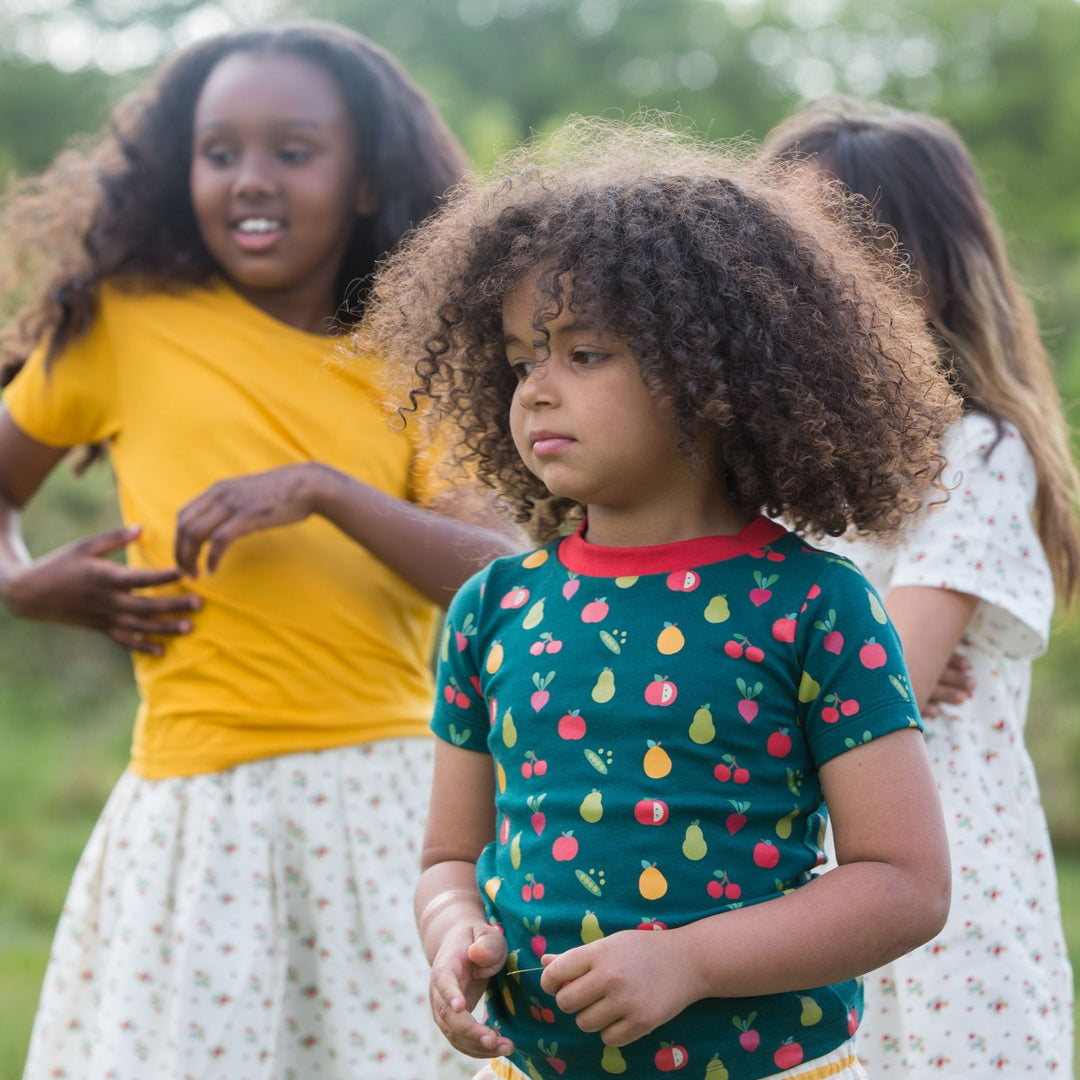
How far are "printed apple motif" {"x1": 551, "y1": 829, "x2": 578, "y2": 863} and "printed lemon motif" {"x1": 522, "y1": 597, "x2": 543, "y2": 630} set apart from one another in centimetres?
24

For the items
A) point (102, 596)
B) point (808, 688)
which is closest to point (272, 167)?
point (102, 596)

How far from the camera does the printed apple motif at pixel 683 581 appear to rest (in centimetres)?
149

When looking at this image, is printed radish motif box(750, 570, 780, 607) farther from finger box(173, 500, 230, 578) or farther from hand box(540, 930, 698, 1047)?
finger box(173, 500, 230, 578)

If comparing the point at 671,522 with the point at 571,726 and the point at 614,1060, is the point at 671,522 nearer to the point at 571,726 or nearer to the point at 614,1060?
the point at 571,726

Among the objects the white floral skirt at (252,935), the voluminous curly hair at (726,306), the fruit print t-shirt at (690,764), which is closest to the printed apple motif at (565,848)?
Answer: the fruit print t-shirt at (690,764)

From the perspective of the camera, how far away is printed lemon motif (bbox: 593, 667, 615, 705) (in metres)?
1.47

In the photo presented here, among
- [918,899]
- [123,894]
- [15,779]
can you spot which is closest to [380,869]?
[123,894]

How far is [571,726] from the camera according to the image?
1482 millimetres

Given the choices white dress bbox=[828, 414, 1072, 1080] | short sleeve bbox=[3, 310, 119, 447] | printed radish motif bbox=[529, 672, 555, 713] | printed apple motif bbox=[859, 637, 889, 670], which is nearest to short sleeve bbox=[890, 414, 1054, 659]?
white dress bbox=[828, 414, 1072, 1080]

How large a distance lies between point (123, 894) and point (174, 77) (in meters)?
1.47

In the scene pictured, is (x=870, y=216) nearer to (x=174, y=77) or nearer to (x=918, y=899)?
(x=918, y=899)

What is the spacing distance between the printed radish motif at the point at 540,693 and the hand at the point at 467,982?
24 cm

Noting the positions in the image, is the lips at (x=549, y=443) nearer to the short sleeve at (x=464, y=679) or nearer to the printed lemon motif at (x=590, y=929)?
the short sleeve at (x=464, y=679)

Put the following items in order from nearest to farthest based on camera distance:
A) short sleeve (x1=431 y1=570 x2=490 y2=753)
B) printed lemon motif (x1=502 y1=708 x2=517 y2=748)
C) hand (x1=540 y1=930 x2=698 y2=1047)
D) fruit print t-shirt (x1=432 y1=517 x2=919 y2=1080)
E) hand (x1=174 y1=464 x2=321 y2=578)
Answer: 1. hand (x1=540 y1=930 x2=698 y2=1047)
2. fruit print t-shirt (x1=432 y1=517 x2=919 y2=1080)
3. printed lemon motif (x1=502 y1=708 x2=517 y2=748)
4. short sleeve (x1=431 y1=570 x2=490 y2=753)
5. hand (x1=174 y1=464 x2=321 y2=578)
